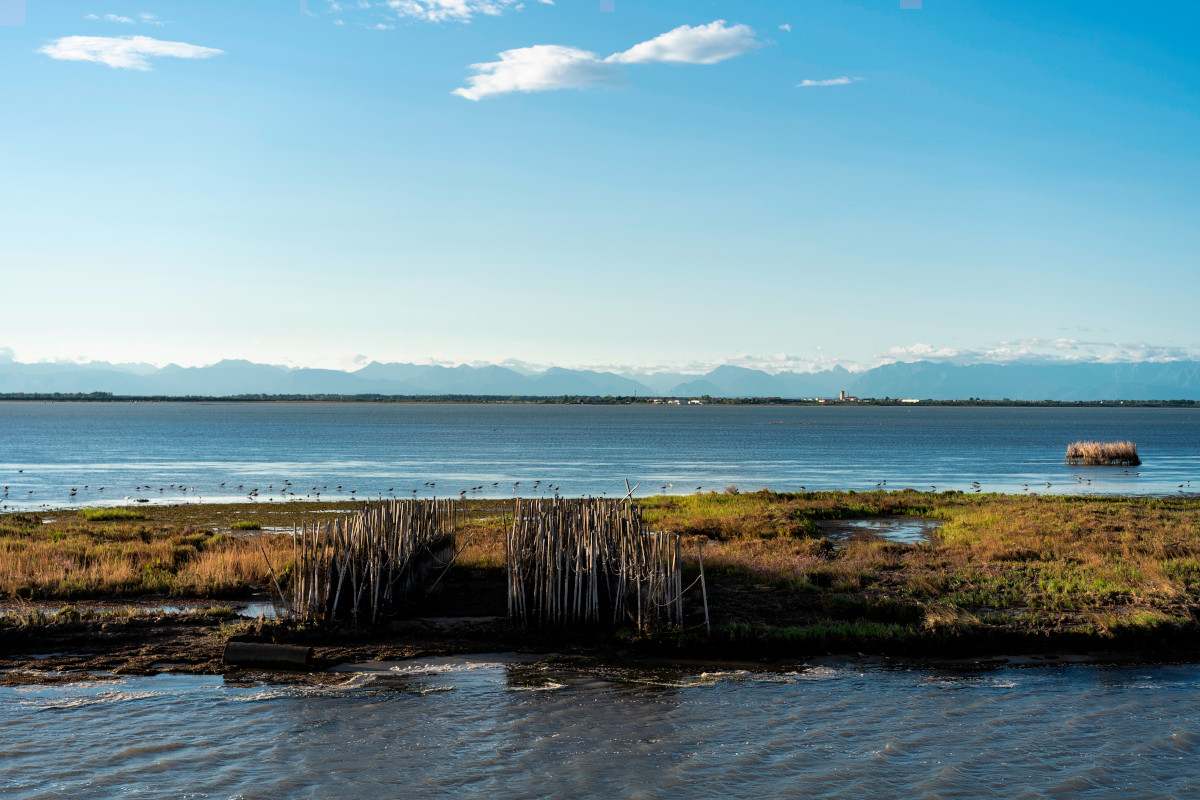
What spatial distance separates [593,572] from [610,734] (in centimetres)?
359

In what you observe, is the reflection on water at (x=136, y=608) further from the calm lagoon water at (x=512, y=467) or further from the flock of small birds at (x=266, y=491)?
the calm lagoon water at (x=512, y=467)

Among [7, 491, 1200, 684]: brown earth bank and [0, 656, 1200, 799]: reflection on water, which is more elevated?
[7, 491, 1200, 684]: brown earth bank

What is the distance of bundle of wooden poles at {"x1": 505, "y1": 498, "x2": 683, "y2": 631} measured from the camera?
512 inches

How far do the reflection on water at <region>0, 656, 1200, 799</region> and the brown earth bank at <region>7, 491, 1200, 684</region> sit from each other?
942 mm

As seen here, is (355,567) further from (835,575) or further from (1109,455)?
(1109,455)

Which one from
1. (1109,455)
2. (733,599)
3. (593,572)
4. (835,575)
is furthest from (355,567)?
(1109,455)

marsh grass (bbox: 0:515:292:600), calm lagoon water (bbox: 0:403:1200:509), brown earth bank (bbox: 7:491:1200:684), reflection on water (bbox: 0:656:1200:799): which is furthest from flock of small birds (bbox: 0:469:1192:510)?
reflection on water (bbox: 0:656:1200:799)

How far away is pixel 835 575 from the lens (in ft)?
56.2

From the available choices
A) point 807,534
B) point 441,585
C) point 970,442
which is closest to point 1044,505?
point 807,534

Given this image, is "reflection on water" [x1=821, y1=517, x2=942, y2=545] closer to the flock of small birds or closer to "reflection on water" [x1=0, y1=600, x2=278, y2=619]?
the flock of small birds

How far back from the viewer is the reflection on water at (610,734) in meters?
8.81

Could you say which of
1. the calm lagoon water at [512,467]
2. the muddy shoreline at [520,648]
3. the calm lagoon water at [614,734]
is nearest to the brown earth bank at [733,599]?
the muddy shoreline at [520,648]

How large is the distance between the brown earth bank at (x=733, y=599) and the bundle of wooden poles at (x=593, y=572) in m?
0.34

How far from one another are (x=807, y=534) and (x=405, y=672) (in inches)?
593
